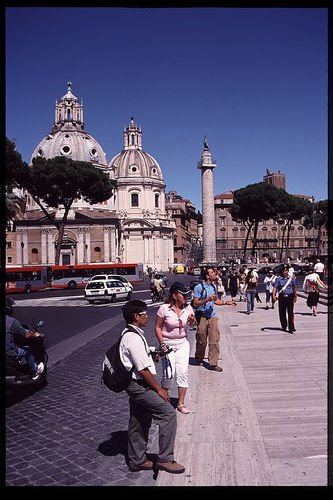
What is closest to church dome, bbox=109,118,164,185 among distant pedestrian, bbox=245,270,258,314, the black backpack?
distant pedestrian, bbox=245,270,258,314

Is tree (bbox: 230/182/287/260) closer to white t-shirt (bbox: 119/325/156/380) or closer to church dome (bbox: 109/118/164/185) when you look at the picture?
church dome (bbox: 109/118/164/185)

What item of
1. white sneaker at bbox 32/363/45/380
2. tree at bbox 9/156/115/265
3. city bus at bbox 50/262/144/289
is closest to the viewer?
white sneaker at bbox 32/363/45/380

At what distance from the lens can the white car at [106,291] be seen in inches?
903

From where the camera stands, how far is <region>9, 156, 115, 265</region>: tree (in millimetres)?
43000

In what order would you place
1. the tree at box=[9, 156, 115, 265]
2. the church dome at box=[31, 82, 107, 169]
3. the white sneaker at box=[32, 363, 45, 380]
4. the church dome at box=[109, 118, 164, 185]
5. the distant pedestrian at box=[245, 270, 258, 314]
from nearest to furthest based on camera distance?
the white sneaker at box=[32, 363, 45, 380] < the distant pedestrian at box=[245, 270, 258, 314] < the tree at box=[9, 156, 115, 265] < the church dome at box=[31, 82, 107, 169] < the church dome at box=[109, 118, 164, 185]

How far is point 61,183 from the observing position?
44.2 meters

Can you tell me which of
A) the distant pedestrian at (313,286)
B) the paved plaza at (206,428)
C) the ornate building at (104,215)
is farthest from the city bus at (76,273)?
the paved plaza at (206,428)

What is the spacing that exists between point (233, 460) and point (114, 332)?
340 inches

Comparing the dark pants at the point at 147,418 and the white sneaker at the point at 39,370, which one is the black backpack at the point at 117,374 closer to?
the dark pants at the point at 147,418

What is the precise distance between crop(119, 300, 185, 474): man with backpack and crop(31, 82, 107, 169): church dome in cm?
7085

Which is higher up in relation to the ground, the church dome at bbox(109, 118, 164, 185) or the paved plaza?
the church dome at bbox(109, 118, 164, 185)

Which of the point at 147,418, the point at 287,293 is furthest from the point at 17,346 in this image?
the point at 287,293

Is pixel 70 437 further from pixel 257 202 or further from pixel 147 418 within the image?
pixel 257 202
